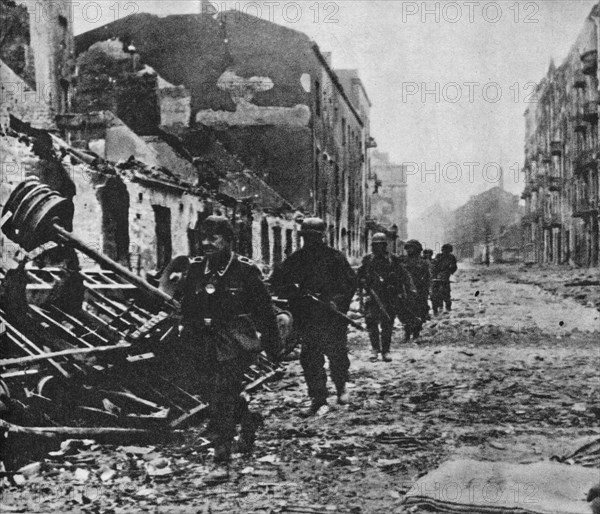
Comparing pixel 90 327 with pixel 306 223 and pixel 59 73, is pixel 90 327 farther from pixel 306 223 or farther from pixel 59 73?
pixel 59 73

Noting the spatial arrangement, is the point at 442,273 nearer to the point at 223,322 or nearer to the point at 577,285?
the point at 577,285

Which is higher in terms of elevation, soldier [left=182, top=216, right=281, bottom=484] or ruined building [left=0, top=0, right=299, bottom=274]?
ruined building [left=0, top=0, right=299, bottom=274]

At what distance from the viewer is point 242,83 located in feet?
81.2

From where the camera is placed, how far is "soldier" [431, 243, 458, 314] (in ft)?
52.3

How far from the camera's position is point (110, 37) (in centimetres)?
2411

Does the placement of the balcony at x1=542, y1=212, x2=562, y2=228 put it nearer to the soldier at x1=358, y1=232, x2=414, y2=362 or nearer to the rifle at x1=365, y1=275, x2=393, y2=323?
the soldier at x1=358, y1=232, x2=414, y2=362

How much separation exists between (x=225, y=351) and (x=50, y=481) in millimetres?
1476

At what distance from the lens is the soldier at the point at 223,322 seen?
5066mm

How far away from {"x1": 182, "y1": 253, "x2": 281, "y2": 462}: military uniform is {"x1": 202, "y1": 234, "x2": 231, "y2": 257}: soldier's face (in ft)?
0.30

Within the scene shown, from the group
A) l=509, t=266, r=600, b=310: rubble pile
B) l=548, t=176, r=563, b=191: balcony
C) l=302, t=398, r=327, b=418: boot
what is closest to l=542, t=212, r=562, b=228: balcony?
l=548, t=176, r=563, b=191: balcony

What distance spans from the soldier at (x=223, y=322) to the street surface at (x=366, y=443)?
0.34m

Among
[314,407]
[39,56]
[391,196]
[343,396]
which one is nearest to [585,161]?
[39,56]

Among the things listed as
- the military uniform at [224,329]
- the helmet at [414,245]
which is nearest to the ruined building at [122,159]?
the helmet at [414,245]

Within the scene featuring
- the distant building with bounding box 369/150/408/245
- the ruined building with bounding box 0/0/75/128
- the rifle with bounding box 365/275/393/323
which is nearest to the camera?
the rifle with bounding box 365/275/393/323
